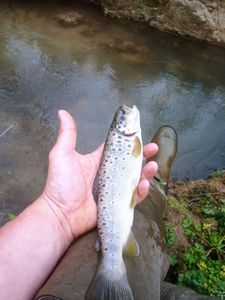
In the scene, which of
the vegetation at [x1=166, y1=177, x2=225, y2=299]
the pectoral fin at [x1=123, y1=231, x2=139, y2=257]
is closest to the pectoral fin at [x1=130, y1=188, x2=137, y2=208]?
the pectoral fin at [x1=123, y1=231, x2=139, y2=257]

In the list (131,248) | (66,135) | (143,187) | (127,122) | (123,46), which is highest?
(127,122)

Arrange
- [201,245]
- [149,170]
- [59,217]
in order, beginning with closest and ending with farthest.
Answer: [59,217] < [149,170] < [201,245]

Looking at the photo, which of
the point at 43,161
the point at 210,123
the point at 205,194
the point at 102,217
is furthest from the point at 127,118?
the point at 210,123

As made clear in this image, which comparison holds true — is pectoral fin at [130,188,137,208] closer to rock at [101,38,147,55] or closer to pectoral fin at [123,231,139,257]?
pectoral fin at [123,231,139,257]

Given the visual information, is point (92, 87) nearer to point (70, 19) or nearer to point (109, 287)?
point (70, 19)

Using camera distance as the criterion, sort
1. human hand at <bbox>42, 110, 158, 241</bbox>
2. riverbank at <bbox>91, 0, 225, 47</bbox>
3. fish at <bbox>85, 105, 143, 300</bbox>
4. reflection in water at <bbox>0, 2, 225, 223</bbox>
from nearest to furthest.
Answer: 1. fish at <bbox>85, 105, 143, 300</bbox>
2. human hand at <bbox>42, 110, 158, 241</bbox>
3. reflection in water at <bbox>0, 2, 225, 223</bbox>
4. riverbank at <bbox>91, 0, 225, 47</bbox>

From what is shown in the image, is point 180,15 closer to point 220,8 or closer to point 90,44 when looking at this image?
point 220,8

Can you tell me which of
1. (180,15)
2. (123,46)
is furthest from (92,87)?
(180,15)
